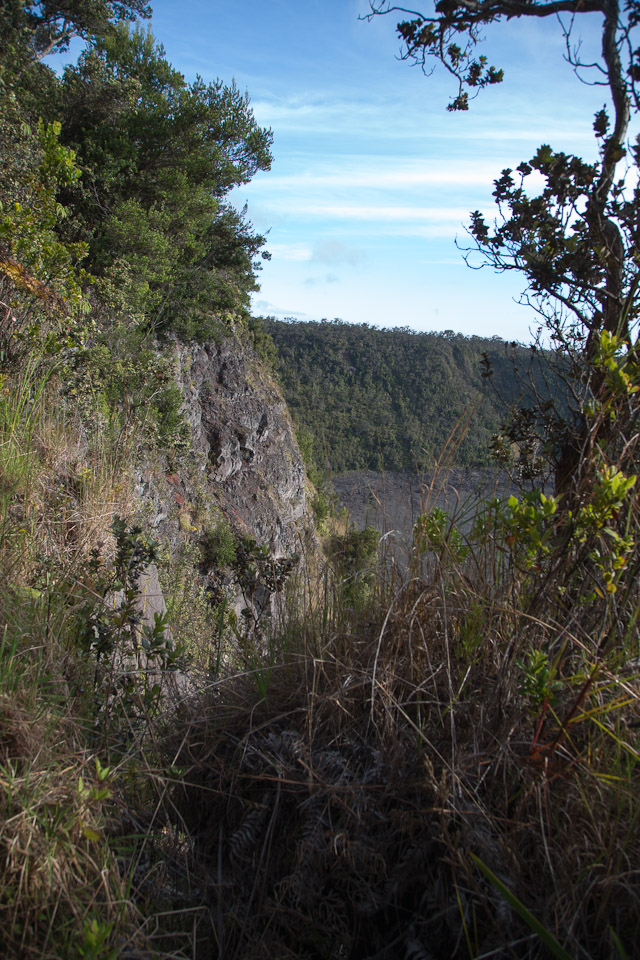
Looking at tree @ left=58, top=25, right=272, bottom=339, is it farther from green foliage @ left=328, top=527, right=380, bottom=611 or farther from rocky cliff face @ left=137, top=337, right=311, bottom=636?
green foliage @ left=328, top=527, right=380, bottom=611

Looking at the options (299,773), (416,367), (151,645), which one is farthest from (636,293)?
(416,367)

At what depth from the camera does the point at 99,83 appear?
34.4ft

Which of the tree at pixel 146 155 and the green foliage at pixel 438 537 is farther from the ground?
the tree at pixel 146 155

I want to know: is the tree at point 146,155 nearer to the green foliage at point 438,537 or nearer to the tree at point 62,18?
the tree at point 62,18

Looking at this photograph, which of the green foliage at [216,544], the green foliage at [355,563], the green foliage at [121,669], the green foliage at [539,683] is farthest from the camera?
the green foliage at [216,544]

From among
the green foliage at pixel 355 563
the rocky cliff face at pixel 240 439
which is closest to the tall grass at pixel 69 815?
the green foliage at pixel 355 563

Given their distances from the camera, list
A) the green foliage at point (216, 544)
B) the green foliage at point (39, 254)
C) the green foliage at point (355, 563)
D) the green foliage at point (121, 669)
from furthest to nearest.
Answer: the green foliage at point (216, 544)
the green foliage at point (39, 254)
the green foliage at point (355, 563)
the green foliage at point (121, 669)

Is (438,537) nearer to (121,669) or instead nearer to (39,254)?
(121,669)

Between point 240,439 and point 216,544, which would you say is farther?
point 240,439

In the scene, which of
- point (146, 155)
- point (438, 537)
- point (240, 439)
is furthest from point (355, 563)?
point (240, 439)

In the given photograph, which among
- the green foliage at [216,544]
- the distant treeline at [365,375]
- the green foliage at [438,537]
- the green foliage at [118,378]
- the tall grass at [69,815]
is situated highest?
the distant treeline at [365,375]

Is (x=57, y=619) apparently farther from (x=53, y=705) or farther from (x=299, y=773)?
(x=299, y=773)

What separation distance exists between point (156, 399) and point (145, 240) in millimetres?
2692

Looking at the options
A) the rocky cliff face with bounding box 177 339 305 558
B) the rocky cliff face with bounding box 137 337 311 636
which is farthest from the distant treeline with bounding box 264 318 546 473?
the rocky cliff face with bounding box 177 339 305 558
